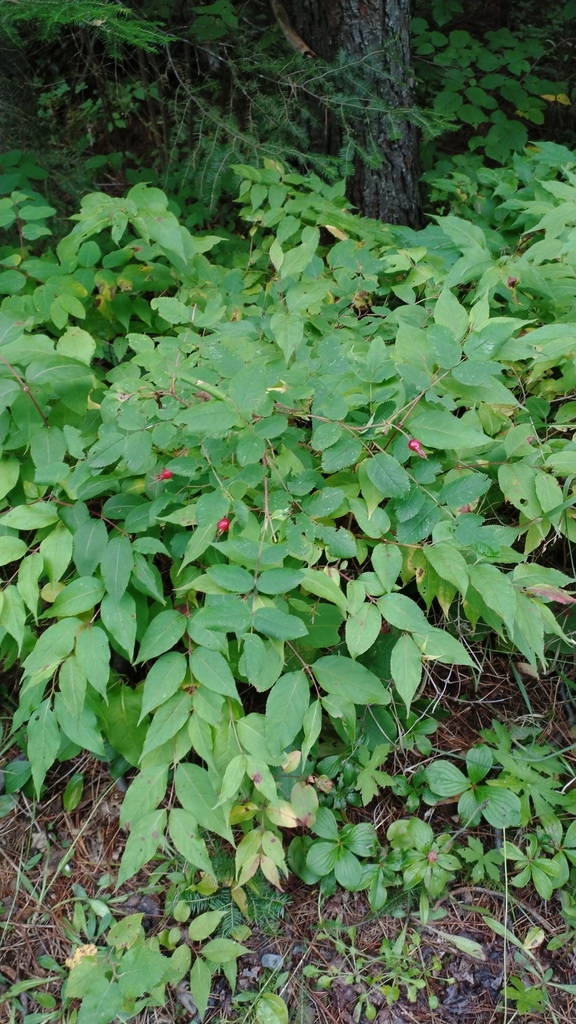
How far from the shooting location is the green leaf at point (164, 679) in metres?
1.23

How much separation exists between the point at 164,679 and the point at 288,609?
0.91 feet

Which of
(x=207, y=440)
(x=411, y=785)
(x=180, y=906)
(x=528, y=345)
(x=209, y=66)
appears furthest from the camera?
(x=209, y=66)

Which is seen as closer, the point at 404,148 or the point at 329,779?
the point at 329,779

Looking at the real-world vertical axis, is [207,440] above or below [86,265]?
below

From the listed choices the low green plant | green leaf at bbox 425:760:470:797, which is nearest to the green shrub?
green leaf at bbox 425:760:470:797

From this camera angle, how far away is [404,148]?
2793mm

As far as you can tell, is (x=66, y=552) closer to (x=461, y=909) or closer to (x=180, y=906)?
(x=180, y=906)

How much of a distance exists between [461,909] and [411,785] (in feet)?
1.06

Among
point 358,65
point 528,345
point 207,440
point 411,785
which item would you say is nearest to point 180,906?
point 411,785

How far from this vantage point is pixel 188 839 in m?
1.26

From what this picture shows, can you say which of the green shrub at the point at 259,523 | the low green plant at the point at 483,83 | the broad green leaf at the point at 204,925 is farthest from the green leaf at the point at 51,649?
the low green plant at the point at 483,83

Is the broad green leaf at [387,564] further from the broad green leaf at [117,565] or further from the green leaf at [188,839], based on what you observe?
the green leaf at [188,839]

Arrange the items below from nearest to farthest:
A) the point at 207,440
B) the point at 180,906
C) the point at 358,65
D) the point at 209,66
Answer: the point at 207,440 → the point at 180,906 → the point at 358,65 → the point at 209,66

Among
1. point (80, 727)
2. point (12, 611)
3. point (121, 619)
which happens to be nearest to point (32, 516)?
point (12, 611)
